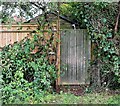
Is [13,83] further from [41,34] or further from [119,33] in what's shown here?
[119,33]

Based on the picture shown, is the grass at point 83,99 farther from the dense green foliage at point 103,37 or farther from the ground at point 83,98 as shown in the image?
the dense green foliage at point 103,37

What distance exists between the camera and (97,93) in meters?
5.66

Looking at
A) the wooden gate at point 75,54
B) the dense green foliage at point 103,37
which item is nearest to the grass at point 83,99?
the dense green foliage at point 103,37

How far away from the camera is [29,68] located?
5.65 metres

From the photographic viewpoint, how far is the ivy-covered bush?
525 cm

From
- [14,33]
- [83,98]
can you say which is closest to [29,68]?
[14,33]

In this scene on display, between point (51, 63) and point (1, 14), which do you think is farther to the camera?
point (51, 63)

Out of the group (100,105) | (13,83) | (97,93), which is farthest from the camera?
(97,93)

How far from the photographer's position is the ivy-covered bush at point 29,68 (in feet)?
17.2

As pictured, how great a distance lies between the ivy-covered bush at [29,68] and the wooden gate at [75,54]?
1.23 ft

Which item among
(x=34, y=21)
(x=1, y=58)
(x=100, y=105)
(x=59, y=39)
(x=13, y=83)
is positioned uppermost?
(x=34, y=21)

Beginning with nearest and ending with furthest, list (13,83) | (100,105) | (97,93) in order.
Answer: (100,105), (13,83), (97,93)

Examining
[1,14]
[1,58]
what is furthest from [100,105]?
[1,14]

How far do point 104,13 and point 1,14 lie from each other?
6.78 ft
